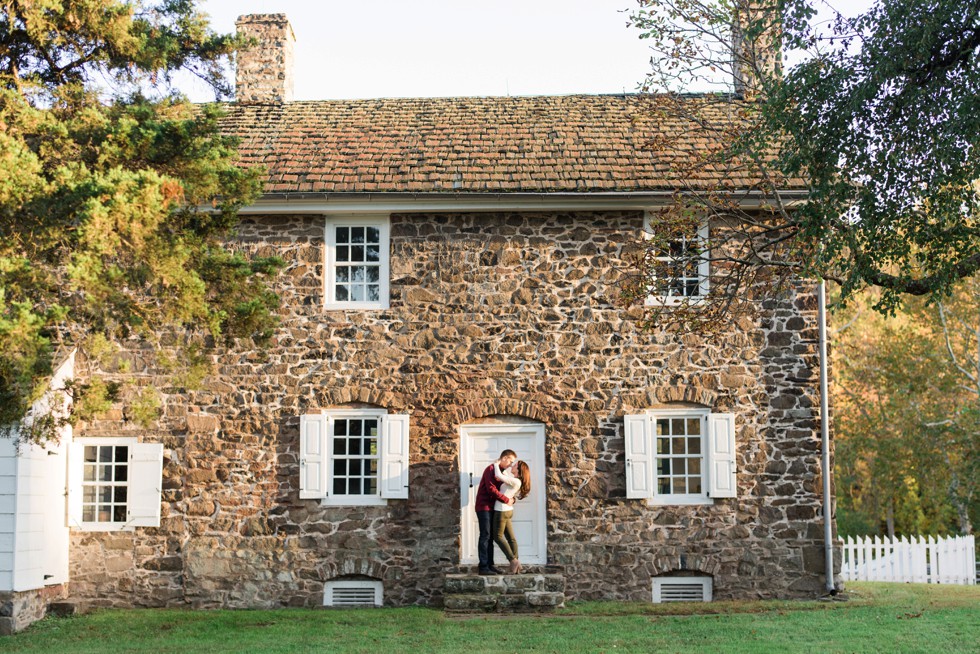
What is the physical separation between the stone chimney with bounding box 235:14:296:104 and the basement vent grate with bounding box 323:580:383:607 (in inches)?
315

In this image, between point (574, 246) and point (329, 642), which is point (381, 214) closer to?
point (574, 246)

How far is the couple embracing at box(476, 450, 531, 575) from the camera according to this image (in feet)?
Answer: 44.4

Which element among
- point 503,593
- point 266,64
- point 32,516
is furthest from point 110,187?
point 266,64

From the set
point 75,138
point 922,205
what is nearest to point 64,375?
point 75,138

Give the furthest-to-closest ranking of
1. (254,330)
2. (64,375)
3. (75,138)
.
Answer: (64,375) → (254,330) → (75,138)

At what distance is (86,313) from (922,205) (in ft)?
24.6

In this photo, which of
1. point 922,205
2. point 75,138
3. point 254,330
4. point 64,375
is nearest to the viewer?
point 922,205

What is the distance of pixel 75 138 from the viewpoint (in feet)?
31.9

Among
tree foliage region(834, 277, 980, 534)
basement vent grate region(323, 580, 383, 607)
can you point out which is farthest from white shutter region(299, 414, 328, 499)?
tree foliage region(834, 277, 980, 534)

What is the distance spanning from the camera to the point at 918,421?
2589cm

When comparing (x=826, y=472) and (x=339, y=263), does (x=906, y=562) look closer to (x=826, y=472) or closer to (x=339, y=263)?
(x=826, y=472)

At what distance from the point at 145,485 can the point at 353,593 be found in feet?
9.92

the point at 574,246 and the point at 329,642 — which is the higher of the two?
the point at 574,246

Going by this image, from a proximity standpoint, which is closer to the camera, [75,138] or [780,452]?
[75,138]
